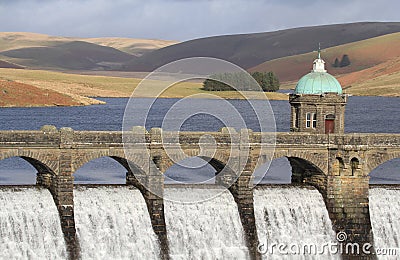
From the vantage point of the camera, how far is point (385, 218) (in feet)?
225

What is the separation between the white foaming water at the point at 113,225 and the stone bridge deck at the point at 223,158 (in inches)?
28.7

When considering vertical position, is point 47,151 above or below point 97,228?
above

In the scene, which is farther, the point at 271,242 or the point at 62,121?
the point at 62,121

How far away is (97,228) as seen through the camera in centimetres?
6022

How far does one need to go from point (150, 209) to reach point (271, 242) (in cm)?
976

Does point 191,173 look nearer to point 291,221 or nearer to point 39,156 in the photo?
point 291,221

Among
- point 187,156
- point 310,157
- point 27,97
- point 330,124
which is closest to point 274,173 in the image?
point 330,124

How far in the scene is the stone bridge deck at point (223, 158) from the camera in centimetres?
5934

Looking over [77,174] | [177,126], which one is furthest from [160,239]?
[177,126]

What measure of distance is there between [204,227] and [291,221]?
23.1ft

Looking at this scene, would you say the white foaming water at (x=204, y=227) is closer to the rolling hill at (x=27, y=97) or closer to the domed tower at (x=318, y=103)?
the domed tower at (x=318, y=103)

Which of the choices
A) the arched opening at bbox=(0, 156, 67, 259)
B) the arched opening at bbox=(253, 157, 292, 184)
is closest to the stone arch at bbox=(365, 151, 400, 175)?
A: the arched opening at bbox=(253, 157, 292, 184)

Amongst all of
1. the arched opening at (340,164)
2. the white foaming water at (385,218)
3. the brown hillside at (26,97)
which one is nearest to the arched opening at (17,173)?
the arched opening at (340,164)

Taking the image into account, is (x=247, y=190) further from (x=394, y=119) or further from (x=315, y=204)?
(x=394, y=119)
